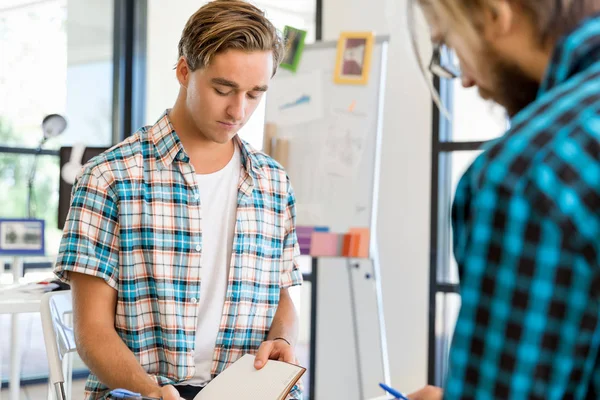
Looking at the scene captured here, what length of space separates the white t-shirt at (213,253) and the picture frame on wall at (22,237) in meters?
1.68

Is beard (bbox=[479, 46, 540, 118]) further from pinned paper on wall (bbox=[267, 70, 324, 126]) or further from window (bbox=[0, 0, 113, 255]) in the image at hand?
window (bbox=[0, 0, 113, 255])

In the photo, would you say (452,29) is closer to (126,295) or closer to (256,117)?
(126,295)

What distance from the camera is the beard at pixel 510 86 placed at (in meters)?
0.53

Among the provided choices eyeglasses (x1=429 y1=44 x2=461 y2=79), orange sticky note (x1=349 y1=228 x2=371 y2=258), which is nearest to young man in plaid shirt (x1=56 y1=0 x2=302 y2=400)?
eyeglasses (x1=429 y1=44 x2=461 y2=79)

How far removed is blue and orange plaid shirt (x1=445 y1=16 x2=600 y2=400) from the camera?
1.36ft

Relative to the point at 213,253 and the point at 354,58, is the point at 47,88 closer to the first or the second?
the point at 354,58

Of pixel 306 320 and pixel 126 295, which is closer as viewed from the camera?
pixel 126 295

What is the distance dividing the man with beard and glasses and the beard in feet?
0.15

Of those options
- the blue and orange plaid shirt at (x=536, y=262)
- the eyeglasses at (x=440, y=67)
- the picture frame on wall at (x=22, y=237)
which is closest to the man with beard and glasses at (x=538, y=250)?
the blue and orange plaid shirt at (x=536, y=262)

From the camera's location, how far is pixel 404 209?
3416 millimetres

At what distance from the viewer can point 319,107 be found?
9.83ft

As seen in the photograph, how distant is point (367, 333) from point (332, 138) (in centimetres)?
109

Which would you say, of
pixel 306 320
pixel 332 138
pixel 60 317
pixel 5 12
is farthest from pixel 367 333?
pixel 5 12

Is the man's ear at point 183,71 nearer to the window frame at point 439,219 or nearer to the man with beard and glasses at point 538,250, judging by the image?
the man with beard and glasses at point 538,250
